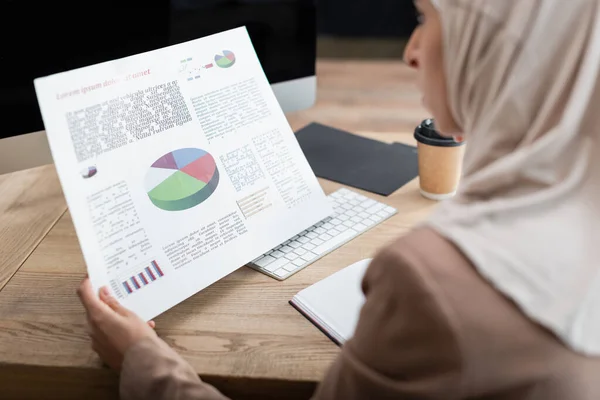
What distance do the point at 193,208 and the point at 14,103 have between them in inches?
14.8

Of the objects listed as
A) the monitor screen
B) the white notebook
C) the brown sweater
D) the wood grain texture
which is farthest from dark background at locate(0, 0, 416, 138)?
the brown sweater

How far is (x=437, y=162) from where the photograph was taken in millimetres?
1058

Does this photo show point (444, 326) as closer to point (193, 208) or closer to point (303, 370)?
point (303, 370)

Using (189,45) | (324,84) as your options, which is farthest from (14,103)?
(324,84)

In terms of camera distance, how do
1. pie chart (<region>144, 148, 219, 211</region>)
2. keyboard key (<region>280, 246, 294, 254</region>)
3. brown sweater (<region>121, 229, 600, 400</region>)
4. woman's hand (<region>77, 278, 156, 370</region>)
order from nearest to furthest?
1. brown sweater (<region>121, 229, 600, 400</region>)
2. woman's hand (<region>77, 278, 156, 370</region>)
3. pie chart (<region>144, 148, 219, 211</region>)
4. keyboard key (<region>280, 246, 294, 254</region>)

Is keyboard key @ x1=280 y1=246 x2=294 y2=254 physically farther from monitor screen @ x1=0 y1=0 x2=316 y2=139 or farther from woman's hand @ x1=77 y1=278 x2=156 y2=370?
monitor screen @ x1=0 y1=0 x2=316 y2=139

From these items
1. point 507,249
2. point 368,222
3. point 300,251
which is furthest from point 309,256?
point 507,249

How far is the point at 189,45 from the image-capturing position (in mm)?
901

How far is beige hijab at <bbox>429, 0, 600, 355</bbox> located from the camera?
52 cm

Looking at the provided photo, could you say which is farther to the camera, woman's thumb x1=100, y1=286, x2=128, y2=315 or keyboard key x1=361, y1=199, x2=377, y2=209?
keyboard key x1=361, y1=199, x2=377, y2=209

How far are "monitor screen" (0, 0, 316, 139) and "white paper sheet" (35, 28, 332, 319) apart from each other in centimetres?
17

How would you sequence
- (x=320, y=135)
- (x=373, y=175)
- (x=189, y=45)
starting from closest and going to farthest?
(x=189, y=45)
(x=373, y=175)
(x=320, y=135)

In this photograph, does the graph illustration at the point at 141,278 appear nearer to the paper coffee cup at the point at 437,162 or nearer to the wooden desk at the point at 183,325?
the wooden desk at the point at 183,325

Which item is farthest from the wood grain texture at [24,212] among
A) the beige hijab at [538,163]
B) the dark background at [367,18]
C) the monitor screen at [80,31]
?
the dark background at [367,18]
